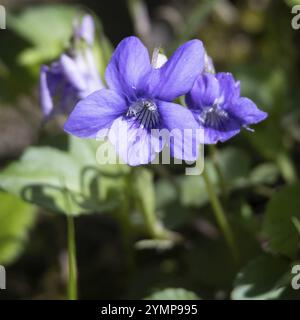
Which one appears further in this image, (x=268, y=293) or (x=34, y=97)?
(x=34, y=97)

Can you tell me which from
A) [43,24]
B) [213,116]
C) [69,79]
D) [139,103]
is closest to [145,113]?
[139,103]

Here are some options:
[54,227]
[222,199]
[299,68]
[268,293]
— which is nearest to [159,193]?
[222,199]

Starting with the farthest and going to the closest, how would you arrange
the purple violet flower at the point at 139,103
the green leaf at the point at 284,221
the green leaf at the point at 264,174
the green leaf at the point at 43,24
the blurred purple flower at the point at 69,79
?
the green leaf at the point at 43,24 → the green leaf at the point at 264,174 → the blurred purple flower at the point at 69,79 → the green leaf at the point at 284,221 → the purple violet flower at the point at 139,103

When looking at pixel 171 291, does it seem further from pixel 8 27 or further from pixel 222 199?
pixel 8 27

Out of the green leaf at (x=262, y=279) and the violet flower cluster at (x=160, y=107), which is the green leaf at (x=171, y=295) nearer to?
the green leaf at (x=262, y=279)

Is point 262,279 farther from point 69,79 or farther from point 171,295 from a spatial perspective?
point 69,79

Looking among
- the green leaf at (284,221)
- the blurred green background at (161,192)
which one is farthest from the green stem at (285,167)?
the green leaf at (284,221)
